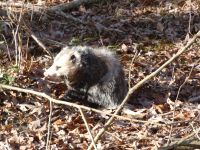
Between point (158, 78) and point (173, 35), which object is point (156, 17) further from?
point (158, 78)

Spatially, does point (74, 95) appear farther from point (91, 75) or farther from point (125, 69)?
point (125, 69)

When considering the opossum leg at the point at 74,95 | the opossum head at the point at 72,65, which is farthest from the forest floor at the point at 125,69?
the opossum head at the point at 72,65

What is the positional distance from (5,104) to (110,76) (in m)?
1.44

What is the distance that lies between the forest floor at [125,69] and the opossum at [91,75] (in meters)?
0.26

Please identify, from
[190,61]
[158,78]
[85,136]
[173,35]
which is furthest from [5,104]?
[173,35]

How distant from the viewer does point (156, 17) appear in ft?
35.1

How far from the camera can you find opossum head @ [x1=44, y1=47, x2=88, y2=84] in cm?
672

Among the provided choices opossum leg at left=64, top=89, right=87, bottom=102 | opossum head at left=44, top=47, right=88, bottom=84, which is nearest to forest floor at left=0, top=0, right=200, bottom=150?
opossum leg at left=64, top=89, right=87, bottom=102

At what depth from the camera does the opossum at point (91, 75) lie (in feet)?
22.2

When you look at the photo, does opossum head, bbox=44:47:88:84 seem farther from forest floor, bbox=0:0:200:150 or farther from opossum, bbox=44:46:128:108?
forest floor, bbox=0:0:200:150

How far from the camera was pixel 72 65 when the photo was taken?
266 inches

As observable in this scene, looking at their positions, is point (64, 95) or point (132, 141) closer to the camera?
point (132, 141)

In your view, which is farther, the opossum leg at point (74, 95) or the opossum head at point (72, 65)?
the opossum leg at point (74, 95)

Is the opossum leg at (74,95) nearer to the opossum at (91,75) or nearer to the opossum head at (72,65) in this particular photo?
the opossum at (91,75)
